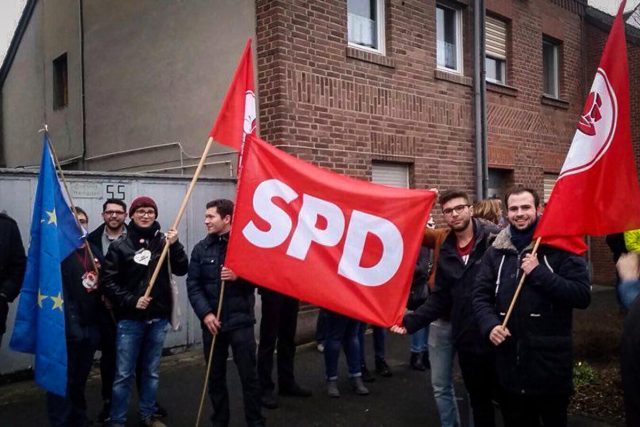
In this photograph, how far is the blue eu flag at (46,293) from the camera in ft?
12.8

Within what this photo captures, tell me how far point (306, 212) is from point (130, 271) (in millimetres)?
1522

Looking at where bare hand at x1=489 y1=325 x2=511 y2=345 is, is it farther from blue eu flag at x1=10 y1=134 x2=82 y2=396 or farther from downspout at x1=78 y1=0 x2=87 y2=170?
downspout at x1=78 y1=0 x2=87 y2=170

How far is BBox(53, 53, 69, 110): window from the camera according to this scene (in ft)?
40.5

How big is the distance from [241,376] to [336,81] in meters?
4.88

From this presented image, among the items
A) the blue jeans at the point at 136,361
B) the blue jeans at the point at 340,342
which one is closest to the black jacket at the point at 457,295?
the blue jeans at the point at 340,342

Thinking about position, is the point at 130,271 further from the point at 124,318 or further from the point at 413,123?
the point at 413,123

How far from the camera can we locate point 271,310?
5602mm

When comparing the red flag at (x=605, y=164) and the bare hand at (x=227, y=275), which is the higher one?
the red flag at (x=605, y=164)

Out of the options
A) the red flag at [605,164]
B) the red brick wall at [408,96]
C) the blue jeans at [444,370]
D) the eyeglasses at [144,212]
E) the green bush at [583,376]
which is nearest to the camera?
the red flag at [605,164]

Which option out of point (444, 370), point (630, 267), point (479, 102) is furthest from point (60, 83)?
point (630, 267)

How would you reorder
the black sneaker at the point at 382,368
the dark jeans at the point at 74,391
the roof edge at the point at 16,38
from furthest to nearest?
the roof edge at the point at 16,38, the black sneaker at the point at 382,368, the dark jeans at the point at 74,391

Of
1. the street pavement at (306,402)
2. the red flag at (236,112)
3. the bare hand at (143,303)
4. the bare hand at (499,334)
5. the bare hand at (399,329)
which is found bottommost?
the street pavement at (306,402)

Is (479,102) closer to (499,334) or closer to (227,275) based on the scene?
(227,275)

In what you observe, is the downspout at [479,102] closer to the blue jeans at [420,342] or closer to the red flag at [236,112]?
the blue jeans at [420,342]
